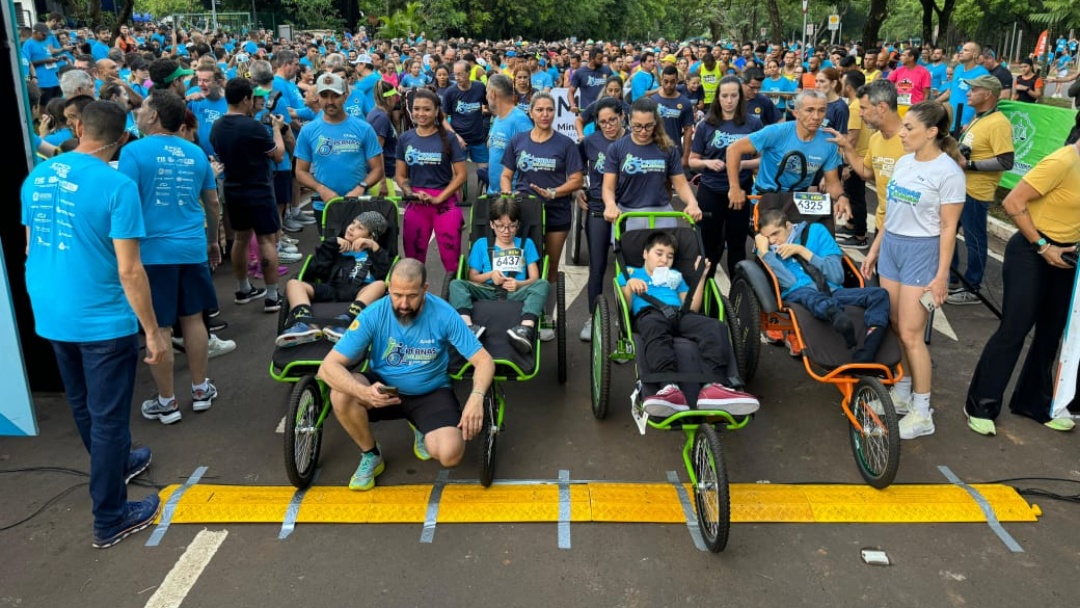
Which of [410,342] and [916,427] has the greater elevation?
[410,342]

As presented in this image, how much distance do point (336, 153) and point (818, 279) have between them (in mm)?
4078

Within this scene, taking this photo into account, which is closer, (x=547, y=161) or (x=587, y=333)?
(x=547, y=161)

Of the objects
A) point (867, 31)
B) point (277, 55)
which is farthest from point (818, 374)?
point (867, 31)

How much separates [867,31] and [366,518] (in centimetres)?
2557

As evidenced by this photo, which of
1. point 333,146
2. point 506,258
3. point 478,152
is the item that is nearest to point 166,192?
point 333,146

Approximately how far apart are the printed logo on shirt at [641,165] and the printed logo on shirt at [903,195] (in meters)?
1.73

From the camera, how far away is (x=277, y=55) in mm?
10398

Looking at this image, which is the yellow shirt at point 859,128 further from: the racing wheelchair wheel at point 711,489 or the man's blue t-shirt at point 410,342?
the man's blue t-shirt at point 410,342

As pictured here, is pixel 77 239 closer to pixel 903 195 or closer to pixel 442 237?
pixel 442 237

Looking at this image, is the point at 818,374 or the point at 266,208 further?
the point at 266,208

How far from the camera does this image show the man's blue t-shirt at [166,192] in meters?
5.26

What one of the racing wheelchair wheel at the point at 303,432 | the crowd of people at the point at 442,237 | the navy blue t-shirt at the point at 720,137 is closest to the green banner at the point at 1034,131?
the crowd of people at the point at 442,237

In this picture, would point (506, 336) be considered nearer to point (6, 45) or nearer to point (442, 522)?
point (442, 522)

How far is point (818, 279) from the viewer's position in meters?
5.48
